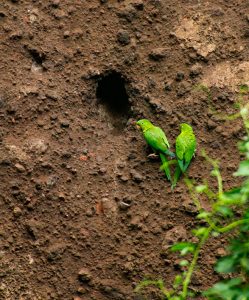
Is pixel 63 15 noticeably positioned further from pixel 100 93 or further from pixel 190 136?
pixel 190 136

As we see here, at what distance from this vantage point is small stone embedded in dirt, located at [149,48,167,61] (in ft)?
10.6

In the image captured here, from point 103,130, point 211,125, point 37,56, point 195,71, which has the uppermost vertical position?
point 195,71

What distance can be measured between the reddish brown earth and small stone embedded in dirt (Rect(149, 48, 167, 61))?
0.01 meters

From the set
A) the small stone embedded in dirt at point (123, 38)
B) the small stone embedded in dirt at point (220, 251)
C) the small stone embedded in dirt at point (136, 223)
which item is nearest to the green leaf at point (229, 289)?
the small stone embedded in dirt at point (220, 251)

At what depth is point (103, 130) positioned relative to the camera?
3.20 meters

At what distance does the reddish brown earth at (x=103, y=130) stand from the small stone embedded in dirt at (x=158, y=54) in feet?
0.03

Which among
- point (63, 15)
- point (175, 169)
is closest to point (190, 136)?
point (175, 169)

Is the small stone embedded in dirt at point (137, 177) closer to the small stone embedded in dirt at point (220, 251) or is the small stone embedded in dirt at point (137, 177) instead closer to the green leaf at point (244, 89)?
the small stone embedded in dirt at point (220, 251)

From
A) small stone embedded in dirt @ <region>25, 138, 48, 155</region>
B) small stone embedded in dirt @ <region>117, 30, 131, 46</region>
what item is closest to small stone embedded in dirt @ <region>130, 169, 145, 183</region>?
small stone embedded in dirt @ <region>25, 138, 48, 155</region>

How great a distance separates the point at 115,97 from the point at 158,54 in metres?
0.33

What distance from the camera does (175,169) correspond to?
3.04 metres

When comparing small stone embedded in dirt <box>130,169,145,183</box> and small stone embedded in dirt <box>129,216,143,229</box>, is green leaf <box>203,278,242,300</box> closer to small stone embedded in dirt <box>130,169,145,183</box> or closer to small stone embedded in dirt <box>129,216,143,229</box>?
small stone embedded in dirt <box>129,216,143,229</box>

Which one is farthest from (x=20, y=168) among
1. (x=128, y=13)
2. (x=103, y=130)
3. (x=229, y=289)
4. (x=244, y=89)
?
(x=229, y=289)

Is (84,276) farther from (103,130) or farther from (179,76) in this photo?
(179,76)
